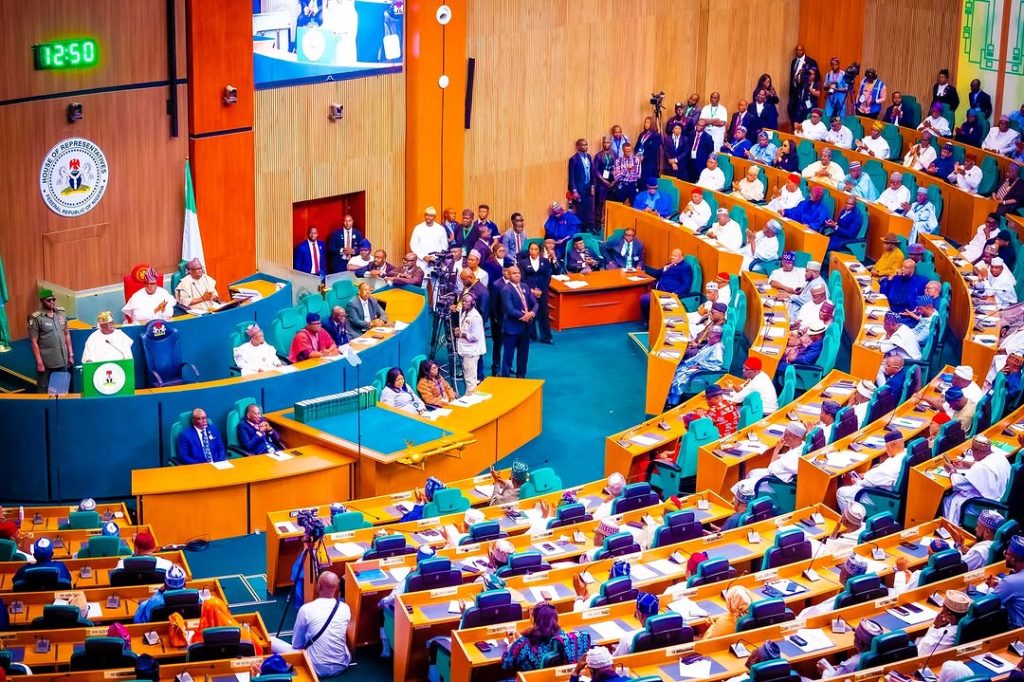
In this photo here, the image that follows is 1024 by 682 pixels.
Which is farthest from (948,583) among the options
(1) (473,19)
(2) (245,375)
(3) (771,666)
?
(1) (473,19)

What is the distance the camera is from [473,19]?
21.8 meters

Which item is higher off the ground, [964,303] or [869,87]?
[869,87]

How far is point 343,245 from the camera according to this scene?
20609mm

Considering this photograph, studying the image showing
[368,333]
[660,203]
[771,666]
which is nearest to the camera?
[771,666]

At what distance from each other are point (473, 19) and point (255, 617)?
41.6 feet

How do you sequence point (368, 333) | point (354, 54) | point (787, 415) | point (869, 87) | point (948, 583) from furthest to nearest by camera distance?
point (869, 87)
point (354, 54)
point (368, 333)
point (787, 415)
point (948, 583)

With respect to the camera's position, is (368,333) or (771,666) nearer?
(771,666)

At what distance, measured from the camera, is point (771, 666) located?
30.8 ft

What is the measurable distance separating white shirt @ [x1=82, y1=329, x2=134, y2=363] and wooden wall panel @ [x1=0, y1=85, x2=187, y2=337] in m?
2.70

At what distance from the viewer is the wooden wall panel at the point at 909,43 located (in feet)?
83.2

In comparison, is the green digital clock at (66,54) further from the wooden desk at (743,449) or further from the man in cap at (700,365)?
the wooden desk at (743,449)

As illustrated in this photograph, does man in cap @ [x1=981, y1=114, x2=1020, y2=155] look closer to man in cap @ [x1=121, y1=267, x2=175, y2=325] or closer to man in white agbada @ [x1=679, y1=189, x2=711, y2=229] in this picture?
man in white agbada @ [x1=679, y1=189, x2=711, y2=229]

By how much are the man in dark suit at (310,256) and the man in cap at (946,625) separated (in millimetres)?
11599

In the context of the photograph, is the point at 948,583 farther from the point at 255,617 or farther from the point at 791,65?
the point at 791,65
